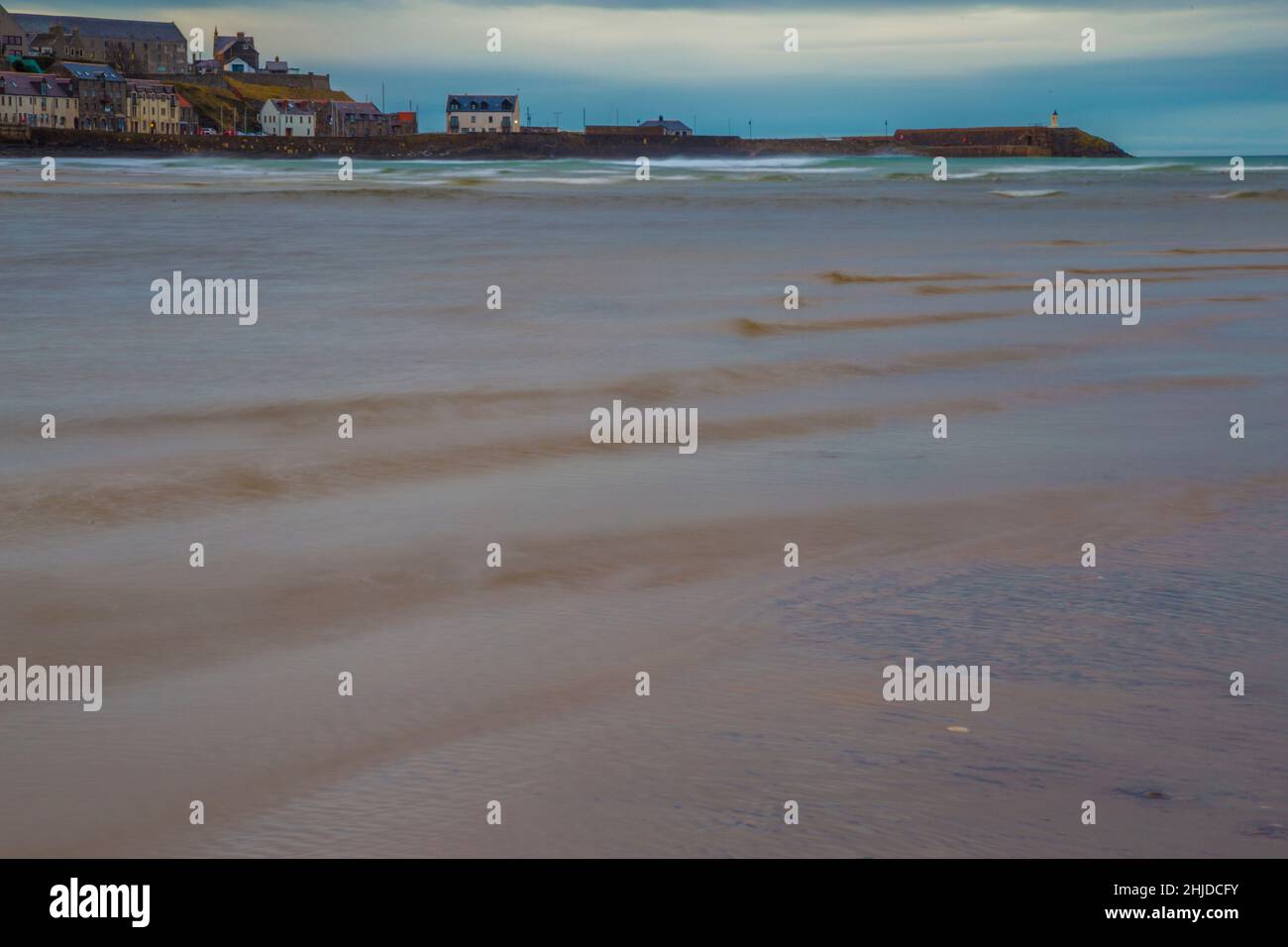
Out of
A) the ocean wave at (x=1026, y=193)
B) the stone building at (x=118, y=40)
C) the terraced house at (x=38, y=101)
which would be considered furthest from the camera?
the stone building at (x=118, y=40)

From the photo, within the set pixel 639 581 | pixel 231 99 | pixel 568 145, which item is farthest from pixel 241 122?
pixel 639 581

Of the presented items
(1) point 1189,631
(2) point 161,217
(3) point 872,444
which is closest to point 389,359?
(3) point 872,444

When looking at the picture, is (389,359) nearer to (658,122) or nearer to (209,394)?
(209,394)

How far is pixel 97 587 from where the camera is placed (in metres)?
4.30

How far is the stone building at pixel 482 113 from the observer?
130625 millimetres

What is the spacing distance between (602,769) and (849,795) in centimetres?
53

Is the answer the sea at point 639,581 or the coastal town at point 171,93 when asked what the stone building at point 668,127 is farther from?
the sea at point 639,581

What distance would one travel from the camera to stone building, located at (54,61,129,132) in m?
118

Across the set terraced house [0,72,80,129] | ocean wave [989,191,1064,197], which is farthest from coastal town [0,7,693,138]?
ocean wave [989,191,1064,197]

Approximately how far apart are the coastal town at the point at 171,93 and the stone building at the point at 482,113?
9 centimetres

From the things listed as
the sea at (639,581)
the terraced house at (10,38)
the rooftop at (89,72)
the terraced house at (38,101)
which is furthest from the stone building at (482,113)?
the sea at (639,581)

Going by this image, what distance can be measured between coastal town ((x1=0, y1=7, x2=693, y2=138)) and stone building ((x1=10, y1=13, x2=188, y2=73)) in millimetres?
105

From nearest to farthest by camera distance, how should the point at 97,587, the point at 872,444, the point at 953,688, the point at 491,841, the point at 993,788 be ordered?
the point at 491,841 < the point at 993,788 < the point at 953,688 < the point at 97,587 < the point at 872,444

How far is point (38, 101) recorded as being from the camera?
4523 inches
